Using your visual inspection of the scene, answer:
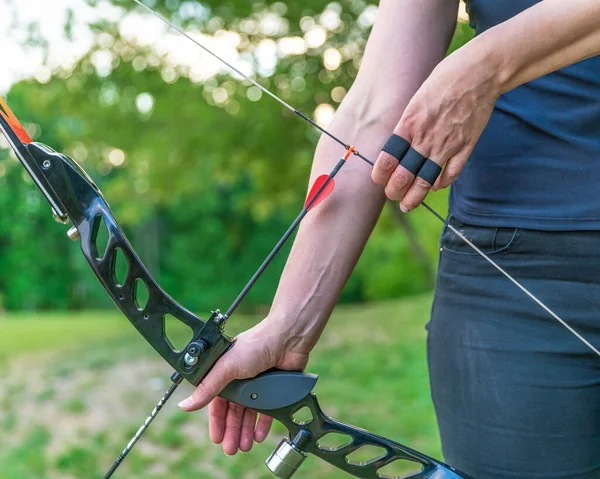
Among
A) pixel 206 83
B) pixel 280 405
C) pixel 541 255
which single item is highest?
pixel 206 83

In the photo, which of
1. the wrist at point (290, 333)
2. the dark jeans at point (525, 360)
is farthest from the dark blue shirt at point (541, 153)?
the wrist at point (290, 333)

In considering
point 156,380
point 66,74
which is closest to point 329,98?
point 66,74

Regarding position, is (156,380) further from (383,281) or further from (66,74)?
(383,281)

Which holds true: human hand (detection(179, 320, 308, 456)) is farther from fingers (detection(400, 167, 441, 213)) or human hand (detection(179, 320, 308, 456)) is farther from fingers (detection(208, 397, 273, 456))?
fingers (detection(400, 167, 441, 213))

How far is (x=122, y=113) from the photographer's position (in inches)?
322

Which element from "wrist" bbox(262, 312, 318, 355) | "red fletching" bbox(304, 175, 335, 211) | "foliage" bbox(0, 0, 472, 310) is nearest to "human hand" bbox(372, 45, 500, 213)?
"red fletching" bbox(304, 175, 335, 211)

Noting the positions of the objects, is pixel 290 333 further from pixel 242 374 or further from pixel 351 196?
pixel 351 196

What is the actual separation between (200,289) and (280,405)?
25742 mm

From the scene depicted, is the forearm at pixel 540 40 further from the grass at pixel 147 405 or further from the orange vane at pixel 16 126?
the grass at pixel 147 405

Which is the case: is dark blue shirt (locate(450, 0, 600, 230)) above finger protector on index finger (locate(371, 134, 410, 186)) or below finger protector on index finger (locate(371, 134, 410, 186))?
above

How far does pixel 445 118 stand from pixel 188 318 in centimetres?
49

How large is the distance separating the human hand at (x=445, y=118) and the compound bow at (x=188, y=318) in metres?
0.08

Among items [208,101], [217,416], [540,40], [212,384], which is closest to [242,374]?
[212,384]

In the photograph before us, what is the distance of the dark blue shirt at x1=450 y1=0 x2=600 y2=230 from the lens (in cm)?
109
